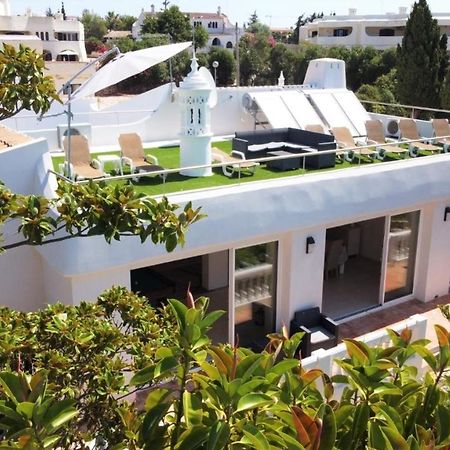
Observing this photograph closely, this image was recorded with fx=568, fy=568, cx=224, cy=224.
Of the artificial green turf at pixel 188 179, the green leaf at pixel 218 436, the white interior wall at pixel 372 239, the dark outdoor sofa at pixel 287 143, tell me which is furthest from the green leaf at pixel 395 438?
the white interior wall at pixel 372 239

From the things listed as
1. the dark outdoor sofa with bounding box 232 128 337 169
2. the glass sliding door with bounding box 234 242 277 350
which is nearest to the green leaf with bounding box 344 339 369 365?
the glass sliding door with bounding box 234 242 277 350

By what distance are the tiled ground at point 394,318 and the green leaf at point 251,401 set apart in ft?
33.3

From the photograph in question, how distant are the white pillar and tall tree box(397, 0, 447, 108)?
107ft

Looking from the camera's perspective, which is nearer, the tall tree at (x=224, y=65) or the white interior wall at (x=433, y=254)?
the white interior wall at (x=433, y=254)

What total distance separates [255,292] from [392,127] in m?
10.0

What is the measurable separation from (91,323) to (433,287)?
1184cm

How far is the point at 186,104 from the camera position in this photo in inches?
497

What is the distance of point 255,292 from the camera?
466 inches

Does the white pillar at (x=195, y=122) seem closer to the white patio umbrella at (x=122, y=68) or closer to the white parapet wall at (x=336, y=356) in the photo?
the white patio umbrella at (x=122, y=68)

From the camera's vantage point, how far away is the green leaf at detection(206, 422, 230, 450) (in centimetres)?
272

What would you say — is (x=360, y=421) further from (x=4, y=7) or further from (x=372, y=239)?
(x=4, y=7)

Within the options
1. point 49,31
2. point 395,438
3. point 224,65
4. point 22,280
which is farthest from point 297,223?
point 49,31

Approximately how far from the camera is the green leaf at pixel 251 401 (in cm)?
279

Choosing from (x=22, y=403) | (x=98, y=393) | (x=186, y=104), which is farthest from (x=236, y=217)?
(x=22, y=403)
